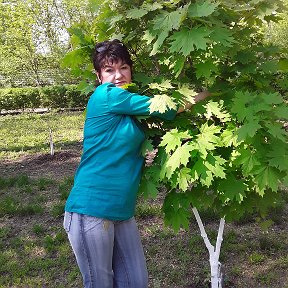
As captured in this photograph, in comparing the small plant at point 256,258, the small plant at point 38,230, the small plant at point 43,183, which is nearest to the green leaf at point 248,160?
the small plant at point 256,258

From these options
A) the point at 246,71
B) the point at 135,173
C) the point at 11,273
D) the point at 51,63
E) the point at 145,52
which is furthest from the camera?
the point at 51,63

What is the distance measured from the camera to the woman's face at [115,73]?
241cm

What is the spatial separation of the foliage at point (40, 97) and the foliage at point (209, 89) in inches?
605

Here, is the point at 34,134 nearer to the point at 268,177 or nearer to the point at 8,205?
the point at 8,205

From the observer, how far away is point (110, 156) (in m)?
2.21

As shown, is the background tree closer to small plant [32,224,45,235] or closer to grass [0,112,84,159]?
grass [0,112,84,159]

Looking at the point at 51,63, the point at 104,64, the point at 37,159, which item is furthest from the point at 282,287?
the point at 51,63

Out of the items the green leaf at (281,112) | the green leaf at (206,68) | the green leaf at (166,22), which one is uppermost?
the green leaf at (166,22)

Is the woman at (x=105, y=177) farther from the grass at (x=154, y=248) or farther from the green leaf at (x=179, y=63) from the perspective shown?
the grass at (x=154, y=248)

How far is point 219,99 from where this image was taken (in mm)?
2576

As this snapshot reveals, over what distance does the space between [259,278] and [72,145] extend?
21.5 feet

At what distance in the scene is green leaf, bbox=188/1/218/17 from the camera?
80.7 inches

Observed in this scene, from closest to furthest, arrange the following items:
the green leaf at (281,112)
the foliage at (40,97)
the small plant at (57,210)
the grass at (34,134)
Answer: the green leaf at (281,112), the small plant at (57,210), the grass at (34,134), the foliage at (40,97)

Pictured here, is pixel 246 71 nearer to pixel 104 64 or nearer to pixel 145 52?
pixel 145 52
